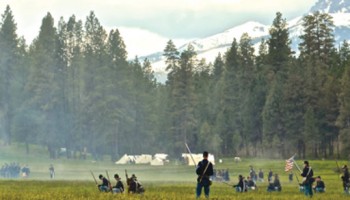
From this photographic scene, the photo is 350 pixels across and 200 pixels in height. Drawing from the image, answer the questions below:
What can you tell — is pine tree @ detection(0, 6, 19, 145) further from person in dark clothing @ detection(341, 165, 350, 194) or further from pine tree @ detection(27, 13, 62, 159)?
person in dark clothing @ detection(341, 165, 350, 194)

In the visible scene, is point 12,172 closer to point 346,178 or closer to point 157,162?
point 157,162

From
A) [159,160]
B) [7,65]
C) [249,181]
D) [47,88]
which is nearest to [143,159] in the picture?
[159,160]

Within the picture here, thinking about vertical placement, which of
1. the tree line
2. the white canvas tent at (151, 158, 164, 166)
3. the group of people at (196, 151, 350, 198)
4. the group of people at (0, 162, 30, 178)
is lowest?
the group of people at (196, 151, 350, 198)

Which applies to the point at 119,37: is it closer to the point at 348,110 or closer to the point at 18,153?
the point at 18,153

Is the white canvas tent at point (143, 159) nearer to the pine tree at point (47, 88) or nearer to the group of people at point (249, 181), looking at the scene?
the pine tree at point (47, 88)

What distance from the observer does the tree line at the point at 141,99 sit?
124 meters

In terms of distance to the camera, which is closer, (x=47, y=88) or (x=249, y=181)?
(x=249, y=181)

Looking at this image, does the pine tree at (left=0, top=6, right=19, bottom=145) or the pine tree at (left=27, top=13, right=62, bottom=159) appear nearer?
the pine tree at (left=27, top=13, right=62, bottom=159)

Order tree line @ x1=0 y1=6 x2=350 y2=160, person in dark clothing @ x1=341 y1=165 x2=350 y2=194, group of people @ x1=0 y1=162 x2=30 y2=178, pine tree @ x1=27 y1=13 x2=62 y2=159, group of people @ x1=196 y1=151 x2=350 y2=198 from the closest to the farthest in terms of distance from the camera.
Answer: group of people @ x1=196 y1=151 x2=350 y2=198 < person in dark clothing @ x1=341 y1=165 x2=350 y2=194 < group of people @ x1=0 y1=162 x2=30 y2=178 < tree line @ x1=0 y1=6 x2=350 y2=160 < pine tree @ x1=27 y1=13 x2=62 y2=159

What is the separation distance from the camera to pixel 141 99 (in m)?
145

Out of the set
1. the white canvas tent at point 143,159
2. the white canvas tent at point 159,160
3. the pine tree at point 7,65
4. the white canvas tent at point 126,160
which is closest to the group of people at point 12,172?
the white canvas tent at point 126,160

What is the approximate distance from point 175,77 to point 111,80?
12.8 m

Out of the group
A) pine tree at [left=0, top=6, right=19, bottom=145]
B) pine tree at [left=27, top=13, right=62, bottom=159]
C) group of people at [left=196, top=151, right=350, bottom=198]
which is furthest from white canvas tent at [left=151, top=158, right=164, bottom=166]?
group of people at [left=196, top=151, right=350, bottom=198]

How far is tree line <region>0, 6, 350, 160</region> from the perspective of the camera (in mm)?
124062
